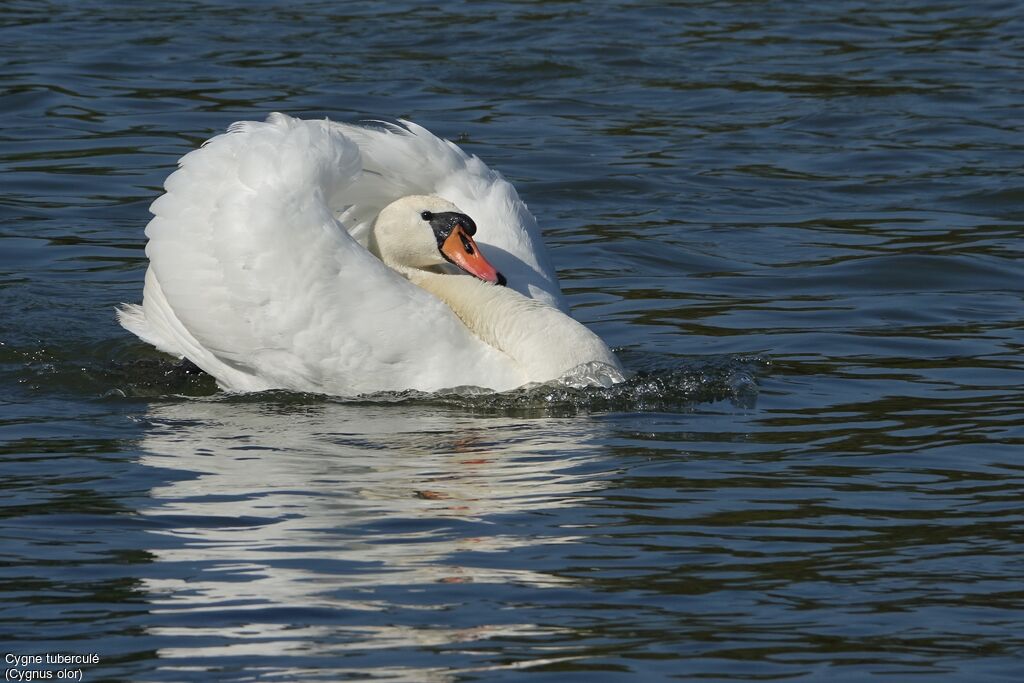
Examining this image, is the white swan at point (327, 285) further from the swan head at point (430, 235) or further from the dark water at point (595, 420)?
the dark water at point (595, 420)

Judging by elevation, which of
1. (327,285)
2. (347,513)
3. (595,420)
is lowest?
(595,420)

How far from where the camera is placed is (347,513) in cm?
653

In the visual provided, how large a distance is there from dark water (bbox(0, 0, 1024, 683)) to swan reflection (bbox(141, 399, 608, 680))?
0.06 feet

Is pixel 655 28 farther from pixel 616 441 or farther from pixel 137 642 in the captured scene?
pixel 137 642

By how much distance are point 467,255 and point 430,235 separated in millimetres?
207

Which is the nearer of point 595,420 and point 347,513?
point 347,513

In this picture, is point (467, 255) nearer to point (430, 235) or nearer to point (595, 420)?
point (430, 235)

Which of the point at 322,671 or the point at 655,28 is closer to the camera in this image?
the point at 322,671

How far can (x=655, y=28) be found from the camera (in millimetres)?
18500

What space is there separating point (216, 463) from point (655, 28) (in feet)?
39.6

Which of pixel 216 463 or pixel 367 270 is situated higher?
pixel 367 270

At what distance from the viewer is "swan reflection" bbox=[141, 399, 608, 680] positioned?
5.51 meters

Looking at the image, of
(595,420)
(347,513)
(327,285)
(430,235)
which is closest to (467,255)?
(430,235)

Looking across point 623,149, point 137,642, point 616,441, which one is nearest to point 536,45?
point 623,149
